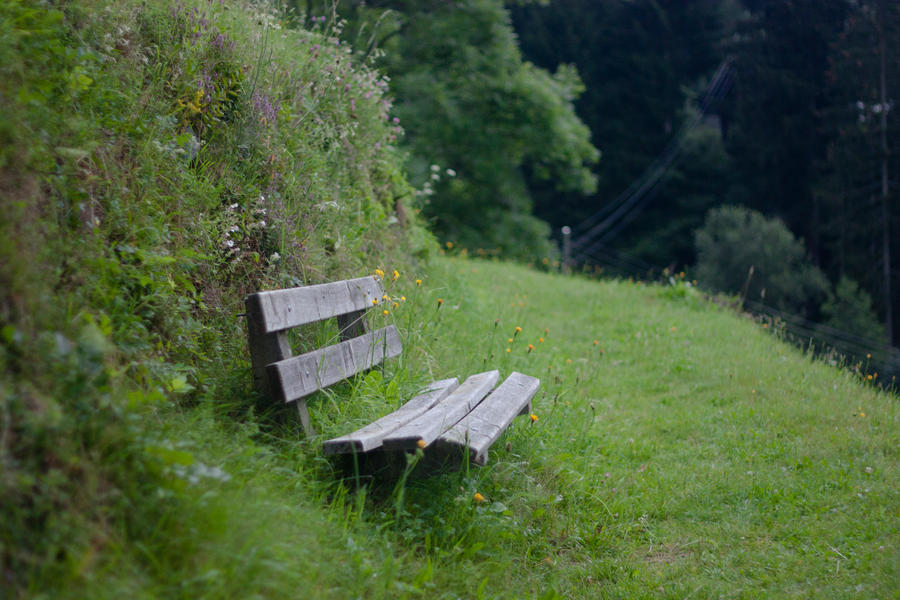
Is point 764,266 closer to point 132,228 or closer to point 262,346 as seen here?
point 262,346

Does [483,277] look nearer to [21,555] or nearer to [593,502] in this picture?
[593,502]

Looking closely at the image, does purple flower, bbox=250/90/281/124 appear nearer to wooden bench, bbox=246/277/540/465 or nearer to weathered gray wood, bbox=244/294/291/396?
wooden bench, bbox=246/277/540/465

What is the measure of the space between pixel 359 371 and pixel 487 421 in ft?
2.64

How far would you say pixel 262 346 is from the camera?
2998mm

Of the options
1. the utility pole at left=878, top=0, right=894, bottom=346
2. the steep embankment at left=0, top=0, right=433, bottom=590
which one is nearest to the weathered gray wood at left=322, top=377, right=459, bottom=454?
the steep embankment at left=0, top=0, right=433, bottom=590

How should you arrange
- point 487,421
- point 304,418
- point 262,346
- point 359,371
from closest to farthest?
1. point 262,346
2. point 304,418
3. point 487,421
4. point 359,371

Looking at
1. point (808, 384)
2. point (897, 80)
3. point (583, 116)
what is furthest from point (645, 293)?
point (583, 116)

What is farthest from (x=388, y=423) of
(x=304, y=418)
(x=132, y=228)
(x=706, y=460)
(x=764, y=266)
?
(x=764, y=266)

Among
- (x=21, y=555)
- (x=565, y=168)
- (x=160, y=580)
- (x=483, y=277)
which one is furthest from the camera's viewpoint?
(x=565, y=168)

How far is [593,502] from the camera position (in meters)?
3.70

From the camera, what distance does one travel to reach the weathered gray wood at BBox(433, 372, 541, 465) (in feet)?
9.66

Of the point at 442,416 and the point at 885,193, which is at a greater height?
the point at 885,193

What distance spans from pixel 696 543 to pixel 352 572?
1.97 meters

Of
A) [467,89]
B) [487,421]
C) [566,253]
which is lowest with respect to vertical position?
[487,421]
